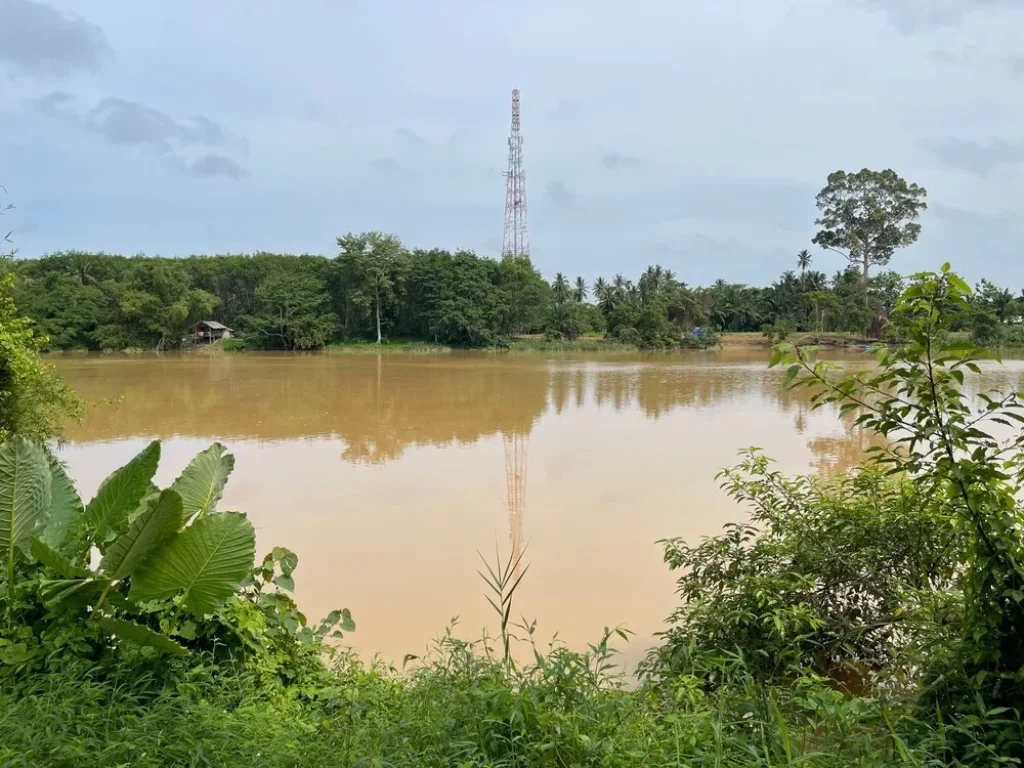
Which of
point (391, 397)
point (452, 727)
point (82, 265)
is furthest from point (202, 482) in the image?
point (82, 265)

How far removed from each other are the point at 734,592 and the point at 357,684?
62.1 inches

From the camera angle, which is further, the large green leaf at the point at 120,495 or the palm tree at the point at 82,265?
the palm tree at the point at 82,265

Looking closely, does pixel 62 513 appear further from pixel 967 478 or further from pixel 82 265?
pixel 82 265

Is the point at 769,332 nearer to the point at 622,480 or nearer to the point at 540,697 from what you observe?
the point at 622,480

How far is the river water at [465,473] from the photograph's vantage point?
4570mm

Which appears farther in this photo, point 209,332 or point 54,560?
point 209,332

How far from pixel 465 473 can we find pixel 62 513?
19.2 feet

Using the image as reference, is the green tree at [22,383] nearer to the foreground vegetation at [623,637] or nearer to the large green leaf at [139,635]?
the foreground vegetation at [623,637]

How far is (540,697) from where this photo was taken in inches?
76.9

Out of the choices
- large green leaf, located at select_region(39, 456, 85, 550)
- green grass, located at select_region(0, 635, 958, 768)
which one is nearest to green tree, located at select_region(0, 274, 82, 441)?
large green leaf, located at select_region(39, 456, 85, 550)

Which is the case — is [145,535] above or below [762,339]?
below

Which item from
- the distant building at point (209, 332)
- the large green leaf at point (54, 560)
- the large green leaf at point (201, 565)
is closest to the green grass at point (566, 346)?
the distant building at point (209, 332)

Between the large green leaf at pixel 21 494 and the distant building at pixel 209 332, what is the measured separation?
133 feet

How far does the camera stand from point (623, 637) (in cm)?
219
